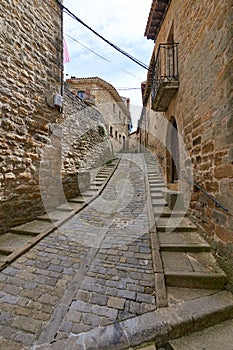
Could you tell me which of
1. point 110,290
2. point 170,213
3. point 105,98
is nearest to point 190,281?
point 110,290

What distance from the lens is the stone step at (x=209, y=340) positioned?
1.55 metres

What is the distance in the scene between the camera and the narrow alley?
5.27 ft

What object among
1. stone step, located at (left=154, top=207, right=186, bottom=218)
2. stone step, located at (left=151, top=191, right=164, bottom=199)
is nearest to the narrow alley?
stone step, located at (left=154, top=207, right=186, bottom=218)

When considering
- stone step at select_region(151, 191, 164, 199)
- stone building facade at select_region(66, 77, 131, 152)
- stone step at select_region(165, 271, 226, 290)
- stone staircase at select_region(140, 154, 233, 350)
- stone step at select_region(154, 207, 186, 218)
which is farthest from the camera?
stone building facade at select_region(66, 77, 131, 152)

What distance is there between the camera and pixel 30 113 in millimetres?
3754

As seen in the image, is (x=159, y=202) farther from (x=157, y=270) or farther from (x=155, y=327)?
(x=155, y=327)

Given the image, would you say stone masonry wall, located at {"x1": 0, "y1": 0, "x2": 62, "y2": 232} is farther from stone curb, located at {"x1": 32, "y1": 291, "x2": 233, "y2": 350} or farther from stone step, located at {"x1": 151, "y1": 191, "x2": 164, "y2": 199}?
stone step, located at {"x1": 151, "y1": 191, "x2": 164, "y2": 199}

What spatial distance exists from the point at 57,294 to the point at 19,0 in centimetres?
517

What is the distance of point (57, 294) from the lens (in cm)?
200

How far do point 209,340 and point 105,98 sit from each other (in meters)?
18.0

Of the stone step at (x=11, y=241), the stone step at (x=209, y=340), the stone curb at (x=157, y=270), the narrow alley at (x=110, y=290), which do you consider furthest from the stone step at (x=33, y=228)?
the stone step at (x=209, y=340)

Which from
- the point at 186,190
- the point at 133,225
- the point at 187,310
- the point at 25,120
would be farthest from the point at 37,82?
the point at 187,310

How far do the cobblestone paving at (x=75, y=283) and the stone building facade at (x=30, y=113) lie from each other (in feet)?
3.48

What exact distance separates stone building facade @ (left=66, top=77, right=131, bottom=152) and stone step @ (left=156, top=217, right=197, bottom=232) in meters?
10.7
